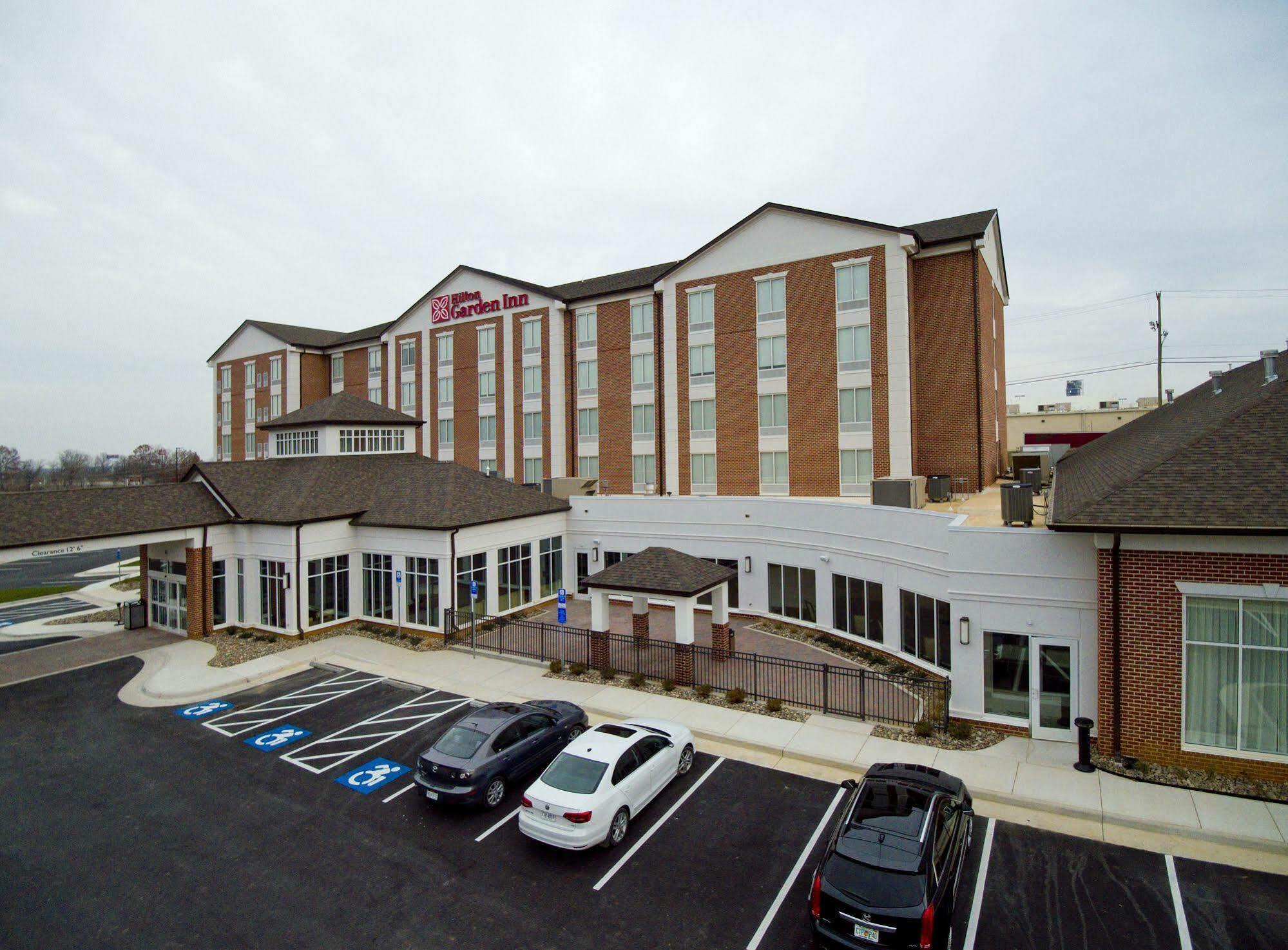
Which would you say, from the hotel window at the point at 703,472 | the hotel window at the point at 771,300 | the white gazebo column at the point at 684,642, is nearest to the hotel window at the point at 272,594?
the white gazebo column at the point at 684,642

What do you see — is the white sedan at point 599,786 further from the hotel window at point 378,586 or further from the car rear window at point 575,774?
the hotel window at point 378,586

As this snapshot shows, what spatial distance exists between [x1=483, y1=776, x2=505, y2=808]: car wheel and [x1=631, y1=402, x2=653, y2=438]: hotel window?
23.6 metres

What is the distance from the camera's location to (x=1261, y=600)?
1188cm

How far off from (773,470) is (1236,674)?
19.5 meters

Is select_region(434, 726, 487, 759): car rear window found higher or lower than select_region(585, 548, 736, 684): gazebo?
lower

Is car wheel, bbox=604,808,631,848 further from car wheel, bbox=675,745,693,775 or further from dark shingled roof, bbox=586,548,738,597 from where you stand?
dark shingled roof, bbox=586,548,738,597

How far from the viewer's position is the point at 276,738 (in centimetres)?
1547

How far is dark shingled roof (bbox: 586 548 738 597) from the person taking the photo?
744 inches

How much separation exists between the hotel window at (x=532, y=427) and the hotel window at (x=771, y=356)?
14.1 m

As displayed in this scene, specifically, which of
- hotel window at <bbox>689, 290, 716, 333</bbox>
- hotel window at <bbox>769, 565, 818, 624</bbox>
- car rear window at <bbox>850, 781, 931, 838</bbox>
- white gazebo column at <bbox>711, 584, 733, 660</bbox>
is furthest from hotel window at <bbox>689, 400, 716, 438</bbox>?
car rear window at <bbox>850, 781, 931, 838</bbox>

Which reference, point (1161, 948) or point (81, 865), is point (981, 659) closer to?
point (1161, 948)

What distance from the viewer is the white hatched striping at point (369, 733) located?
47.0 ft

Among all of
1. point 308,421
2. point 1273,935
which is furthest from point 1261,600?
point 308,421

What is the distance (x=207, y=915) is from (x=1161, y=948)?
12.7 metres
